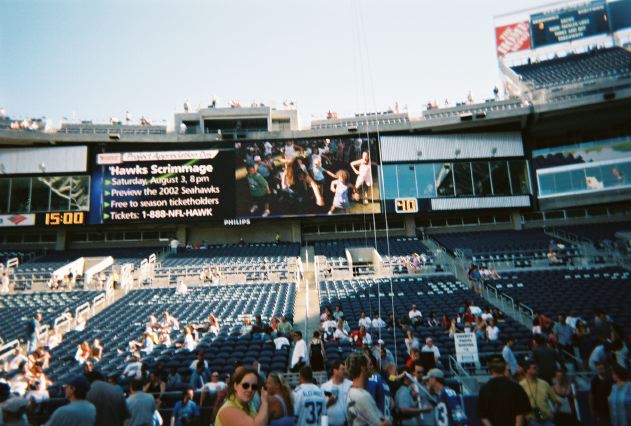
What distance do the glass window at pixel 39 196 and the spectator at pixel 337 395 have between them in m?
29.6

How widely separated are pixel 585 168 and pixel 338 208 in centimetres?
1721

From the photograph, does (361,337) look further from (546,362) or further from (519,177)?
(519,177)

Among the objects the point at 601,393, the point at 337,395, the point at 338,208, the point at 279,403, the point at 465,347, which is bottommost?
the point at 601,393

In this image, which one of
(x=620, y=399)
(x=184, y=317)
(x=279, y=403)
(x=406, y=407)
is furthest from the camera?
(x=184, y=317)

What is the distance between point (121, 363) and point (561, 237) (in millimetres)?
27601

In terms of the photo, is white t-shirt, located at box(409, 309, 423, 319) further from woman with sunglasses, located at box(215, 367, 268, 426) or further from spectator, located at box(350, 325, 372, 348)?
woman with sunglasses, located at box(215, 367, 268, 426)

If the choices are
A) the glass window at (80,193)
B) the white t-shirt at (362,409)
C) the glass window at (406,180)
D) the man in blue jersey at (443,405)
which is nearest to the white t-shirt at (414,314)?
the man in blue jersey at (443,405)

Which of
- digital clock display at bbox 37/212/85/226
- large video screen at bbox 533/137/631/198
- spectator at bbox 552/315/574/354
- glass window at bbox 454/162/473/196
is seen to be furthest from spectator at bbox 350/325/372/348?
large video screen at bbox 533/137/631/198

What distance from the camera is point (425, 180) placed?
2995 cm

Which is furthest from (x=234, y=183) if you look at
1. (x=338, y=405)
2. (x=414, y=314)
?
(x=338, y=405)

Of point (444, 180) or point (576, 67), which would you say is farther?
point (576, 67)

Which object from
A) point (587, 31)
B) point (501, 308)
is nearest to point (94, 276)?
point (501, 308)

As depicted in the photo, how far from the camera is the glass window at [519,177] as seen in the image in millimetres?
30219

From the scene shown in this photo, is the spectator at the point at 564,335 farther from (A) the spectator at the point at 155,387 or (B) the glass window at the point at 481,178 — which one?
(B) the glass window at the point at 481,178
